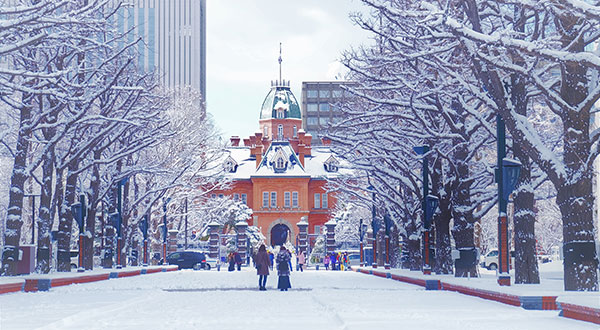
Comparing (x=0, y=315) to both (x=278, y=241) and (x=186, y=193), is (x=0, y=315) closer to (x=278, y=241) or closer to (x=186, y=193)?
(x=186, y=193)

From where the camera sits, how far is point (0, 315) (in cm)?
1490

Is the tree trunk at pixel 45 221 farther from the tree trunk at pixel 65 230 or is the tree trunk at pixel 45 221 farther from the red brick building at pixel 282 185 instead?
the red brick building at pixel 282 185

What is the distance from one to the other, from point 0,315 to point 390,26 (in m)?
16.1

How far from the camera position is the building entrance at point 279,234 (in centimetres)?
10031

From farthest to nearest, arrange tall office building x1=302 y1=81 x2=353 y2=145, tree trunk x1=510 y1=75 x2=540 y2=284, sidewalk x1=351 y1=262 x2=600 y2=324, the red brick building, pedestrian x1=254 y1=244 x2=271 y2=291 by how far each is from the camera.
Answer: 1. tall office building x1=302 y1=81 x2=353 y2=145
2. the red brick building
3. pedestrian x1=254 y1=244 x2=271 y2=291
4. tree trunk x1=510 y1=75 x2=540 y2=284
5. sidewalk x1=351 y1=262 x2=600 y2=324

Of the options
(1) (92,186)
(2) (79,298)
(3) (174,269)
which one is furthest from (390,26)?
(3) (174,269)

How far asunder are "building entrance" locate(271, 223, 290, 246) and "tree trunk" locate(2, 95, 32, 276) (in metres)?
73.9

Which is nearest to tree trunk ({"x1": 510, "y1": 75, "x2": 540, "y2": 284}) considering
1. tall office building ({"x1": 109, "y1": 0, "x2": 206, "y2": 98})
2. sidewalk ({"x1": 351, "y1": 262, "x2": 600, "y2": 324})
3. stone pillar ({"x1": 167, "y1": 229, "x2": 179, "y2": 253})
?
sidewalk ({"x1": 351, "y1": 262, "x2": 600, "y2": 324})

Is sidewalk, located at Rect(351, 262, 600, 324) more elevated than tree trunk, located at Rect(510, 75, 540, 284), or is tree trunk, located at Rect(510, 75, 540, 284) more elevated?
tree trunk, located at Rect(510, 75, 540, 284)

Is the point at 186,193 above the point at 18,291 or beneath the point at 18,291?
above

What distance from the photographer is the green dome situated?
118 meters

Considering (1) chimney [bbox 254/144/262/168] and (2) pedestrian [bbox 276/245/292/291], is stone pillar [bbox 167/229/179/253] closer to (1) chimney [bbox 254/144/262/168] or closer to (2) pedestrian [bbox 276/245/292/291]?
(2) pedestrian [bbox 276/245/292/291]

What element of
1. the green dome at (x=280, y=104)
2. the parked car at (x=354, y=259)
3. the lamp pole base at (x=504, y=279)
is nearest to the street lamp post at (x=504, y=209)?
the lamp pole base at (x=504, y=279)

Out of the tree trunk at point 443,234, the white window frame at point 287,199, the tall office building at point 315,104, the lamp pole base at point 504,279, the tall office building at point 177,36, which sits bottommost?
the lamp pole base at point 504,279
